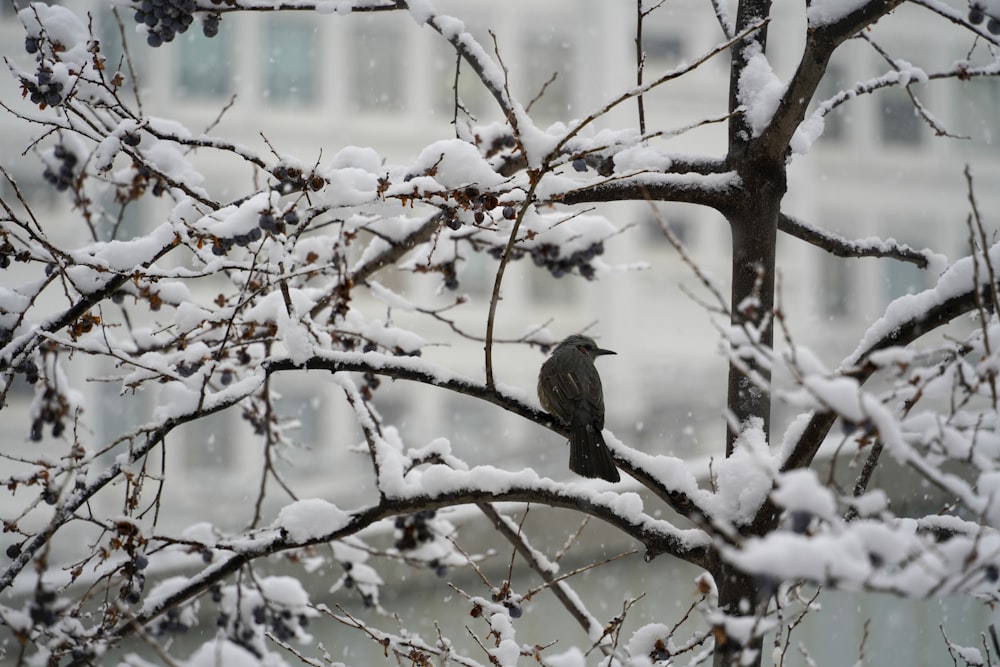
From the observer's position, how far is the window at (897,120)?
16672 mm

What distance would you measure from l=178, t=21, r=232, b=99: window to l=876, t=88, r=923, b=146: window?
11.9 metres

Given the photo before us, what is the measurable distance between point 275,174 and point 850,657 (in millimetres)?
3387

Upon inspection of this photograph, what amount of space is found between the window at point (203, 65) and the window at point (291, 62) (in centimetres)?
63

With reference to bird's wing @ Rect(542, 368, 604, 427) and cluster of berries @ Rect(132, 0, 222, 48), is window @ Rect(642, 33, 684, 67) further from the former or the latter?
cluster of berries @ Rect(132, 0, 222, 48)

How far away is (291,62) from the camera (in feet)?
46.8

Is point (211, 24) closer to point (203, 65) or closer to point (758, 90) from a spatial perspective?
point (758, 90)

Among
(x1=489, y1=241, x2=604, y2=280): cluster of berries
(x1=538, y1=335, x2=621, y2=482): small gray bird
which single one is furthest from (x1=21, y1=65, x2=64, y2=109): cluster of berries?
(x1=538, y1=335, x2=621, y2=482): small gray bird

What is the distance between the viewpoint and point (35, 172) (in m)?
12.1

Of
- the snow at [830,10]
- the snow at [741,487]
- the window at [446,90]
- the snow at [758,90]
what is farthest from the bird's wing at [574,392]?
the window at [446,90]

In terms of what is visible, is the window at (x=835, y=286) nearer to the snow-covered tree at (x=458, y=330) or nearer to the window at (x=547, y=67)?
the window at (x=547, y=67)

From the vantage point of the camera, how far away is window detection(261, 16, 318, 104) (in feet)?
46.4

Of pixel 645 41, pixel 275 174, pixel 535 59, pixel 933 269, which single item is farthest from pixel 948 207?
pixel 275 174

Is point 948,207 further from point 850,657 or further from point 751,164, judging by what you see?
point 751,164

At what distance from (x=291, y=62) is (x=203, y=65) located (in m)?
1.37
